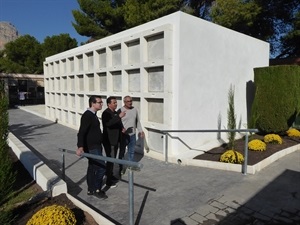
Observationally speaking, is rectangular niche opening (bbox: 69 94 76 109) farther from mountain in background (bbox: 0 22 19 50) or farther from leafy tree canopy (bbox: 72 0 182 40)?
mountain in background (bbox: 0 22 19 50)

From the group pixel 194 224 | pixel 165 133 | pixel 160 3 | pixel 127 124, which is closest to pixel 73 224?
pixel 194 224

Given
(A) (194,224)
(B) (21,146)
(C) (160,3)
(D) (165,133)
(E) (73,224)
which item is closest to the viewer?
(E) (73,224)

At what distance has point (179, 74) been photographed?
564 centimetres

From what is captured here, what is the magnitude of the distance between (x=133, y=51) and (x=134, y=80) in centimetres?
79

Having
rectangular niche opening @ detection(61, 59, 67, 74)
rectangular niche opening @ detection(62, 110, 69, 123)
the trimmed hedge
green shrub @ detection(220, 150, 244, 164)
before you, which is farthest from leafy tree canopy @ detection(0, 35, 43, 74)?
green shrub @ detection(220, 150, 244, 164)

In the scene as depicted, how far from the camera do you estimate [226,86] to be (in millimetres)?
7062

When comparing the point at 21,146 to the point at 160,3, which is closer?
the point at 21,146

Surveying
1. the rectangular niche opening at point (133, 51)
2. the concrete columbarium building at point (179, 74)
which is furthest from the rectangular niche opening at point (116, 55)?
the rectangular niche opening at point (133, 51)

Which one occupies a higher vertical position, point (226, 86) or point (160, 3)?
point (160, 3)

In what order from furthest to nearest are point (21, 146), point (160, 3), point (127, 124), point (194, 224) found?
point (160, 3), point (21, 146), point (127, 124), point (194, 224)

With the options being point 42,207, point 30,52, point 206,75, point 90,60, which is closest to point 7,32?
point 30,52

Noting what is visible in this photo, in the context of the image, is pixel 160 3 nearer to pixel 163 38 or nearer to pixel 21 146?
pixel 163 38

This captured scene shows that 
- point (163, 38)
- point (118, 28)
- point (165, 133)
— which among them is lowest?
point (165, 133)

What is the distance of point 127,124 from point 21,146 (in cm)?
311
